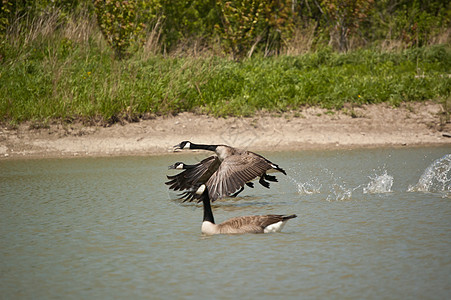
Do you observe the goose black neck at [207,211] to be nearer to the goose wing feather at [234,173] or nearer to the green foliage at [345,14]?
the goose wing feather at [234,173]

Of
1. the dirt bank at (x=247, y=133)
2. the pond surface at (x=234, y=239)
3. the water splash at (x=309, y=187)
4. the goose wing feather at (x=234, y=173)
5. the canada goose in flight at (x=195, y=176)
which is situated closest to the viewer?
the pond surface at (x=234, y=239)

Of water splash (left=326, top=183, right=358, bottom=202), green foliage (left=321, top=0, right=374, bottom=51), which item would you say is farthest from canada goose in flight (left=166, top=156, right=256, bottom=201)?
green foliage (left=321, top=0, right=374, bottom=51)

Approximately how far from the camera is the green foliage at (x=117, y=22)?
14.7 meters

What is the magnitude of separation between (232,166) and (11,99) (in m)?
7.25

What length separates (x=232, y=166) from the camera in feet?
23.7

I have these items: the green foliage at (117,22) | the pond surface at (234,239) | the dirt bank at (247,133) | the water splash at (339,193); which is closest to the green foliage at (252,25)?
the green foliage at (117,22)

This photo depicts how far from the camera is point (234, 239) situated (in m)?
6.02

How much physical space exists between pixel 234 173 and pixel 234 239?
Result: 1283mm

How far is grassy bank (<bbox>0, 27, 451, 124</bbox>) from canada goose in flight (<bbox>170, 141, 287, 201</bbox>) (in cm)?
484

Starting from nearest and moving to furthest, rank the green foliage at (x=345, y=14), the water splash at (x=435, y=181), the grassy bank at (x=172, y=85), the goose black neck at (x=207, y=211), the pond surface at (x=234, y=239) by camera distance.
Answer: the pond surface at (x=234, y=239)
the goose black neck at (x=207, y=211)
the water splash at (x=435, y=181)
the grassy bank at (x=172, y=85)
the green foliage at (x=345, y=14)

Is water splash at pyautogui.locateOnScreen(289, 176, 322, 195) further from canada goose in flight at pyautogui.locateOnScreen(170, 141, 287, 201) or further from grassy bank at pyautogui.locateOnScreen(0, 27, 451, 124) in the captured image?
grassy bank at pyautogui.locateOnScreen(0, 27, 451, 124)

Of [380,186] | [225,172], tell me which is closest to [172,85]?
[380,186]

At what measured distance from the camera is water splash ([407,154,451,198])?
27.1 feet

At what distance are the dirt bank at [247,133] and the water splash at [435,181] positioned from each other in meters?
2.90
